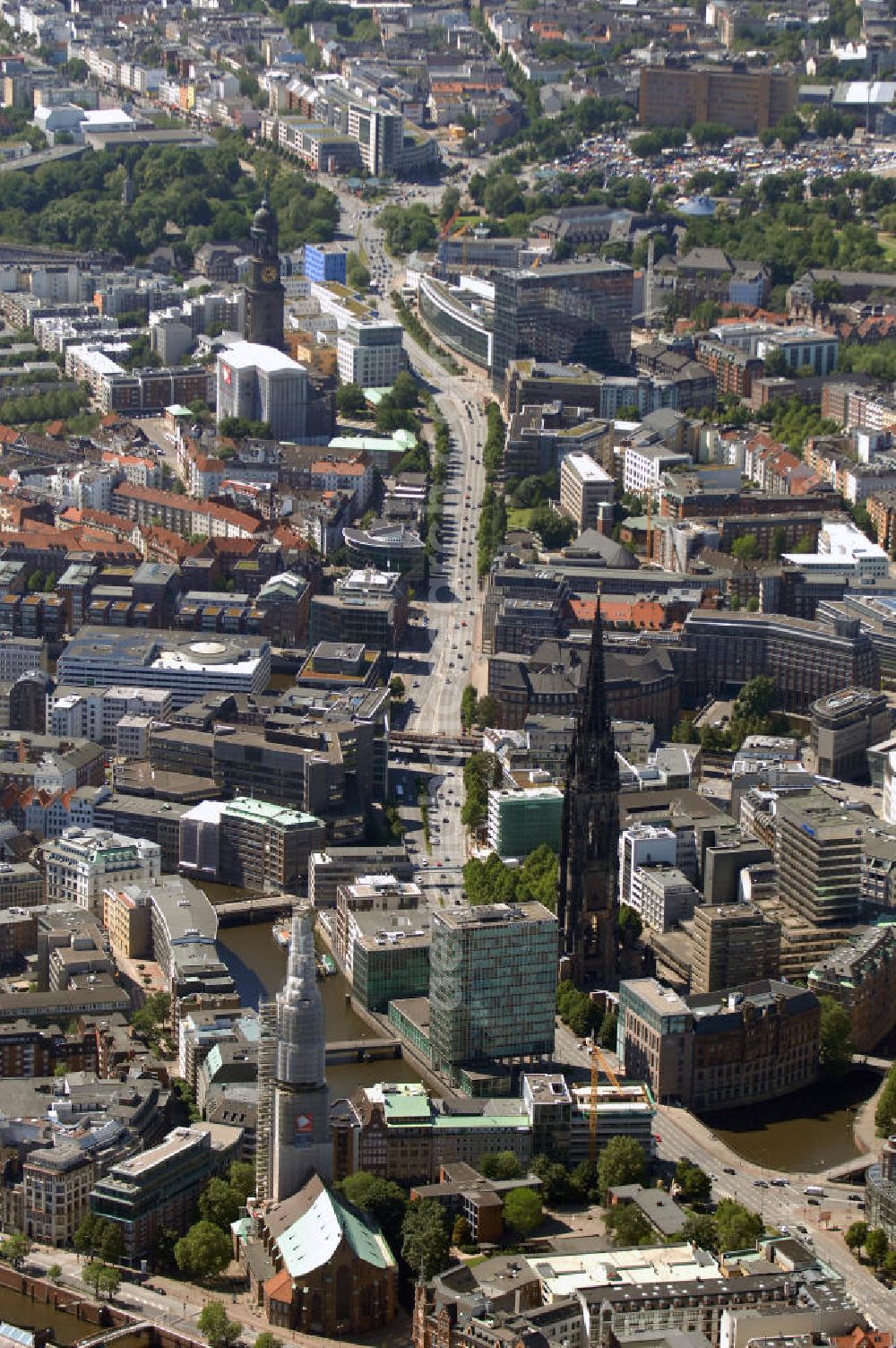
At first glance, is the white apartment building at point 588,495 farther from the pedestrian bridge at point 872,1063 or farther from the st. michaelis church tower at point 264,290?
the pedestrian bridge at point 872,1063

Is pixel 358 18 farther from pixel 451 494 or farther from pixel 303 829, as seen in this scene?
pixel 303 829

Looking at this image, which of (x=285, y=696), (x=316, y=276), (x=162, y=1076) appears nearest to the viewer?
(x=162, y=1076)

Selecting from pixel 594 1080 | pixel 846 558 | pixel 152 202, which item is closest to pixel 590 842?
pixel 594 1080

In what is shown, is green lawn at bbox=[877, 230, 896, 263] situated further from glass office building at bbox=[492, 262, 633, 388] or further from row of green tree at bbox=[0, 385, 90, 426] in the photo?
row of green tree at bbox=[0, 385, 90, 426]

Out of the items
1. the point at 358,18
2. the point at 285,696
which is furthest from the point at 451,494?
the point at 358,18

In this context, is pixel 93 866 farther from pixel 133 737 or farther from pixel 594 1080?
pixel 594 1080

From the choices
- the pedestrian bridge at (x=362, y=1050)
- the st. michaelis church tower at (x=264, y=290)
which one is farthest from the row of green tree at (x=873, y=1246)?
the st. michaelis church tower at (x=264, y=290)
